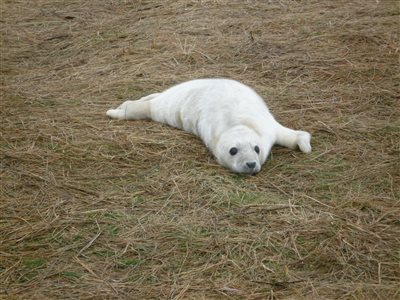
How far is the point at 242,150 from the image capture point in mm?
4711

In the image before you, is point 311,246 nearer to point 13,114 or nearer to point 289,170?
point 289,170

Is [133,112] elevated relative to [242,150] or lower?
lower

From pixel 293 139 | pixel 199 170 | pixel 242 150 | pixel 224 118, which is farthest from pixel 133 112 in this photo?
pixel 293 139

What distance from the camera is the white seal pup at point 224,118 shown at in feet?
15.6

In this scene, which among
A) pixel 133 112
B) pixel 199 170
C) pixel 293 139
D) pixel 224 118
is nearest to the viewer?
pixel 199 170

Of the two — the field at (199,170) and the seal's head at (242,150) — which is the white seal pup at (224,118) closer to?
the seal's head at (242,150)

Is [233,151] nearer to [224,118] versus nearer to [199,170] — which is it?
[199,170]

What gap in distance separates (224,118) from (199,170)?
22.9 inches

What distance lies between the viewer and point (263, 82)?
6312mm

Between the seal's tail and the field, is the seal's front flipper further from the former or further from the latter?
the seal's tail

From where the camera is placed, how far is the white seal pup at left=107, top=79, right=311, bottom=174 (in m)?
4.76

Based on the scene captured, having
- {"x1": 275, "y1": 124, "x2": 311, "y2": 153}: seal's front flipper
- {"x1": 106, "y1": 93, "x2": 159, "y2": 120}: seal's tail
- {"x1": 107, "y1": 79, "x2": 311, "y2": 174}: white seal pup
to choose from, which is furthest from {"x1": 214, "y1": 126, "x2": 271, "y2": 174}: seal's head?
{"x1": 106, "y1": 93, "x2": 159, "y2": 120}: seal's tail

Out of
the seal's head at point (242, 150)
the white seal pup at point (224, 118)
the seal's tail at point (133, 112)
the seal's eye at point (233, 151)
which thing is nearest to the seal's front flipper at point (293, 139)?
the white seal pup at point (224, 118)

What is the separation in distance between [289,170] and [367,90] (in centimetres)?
172
